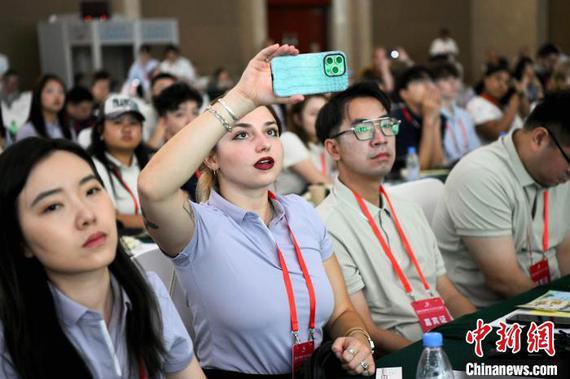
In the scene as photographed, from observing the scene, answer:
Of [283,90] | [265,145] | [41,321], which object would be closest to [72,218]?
[41,321]

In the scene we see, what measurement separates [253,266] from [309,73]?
2.17 feet

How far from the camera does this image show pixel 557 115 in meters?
2.74

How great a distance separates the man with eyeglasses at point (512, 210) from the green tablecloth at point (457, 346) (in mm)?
482

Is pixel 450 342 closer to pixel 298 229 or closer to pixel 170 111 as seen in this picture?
pixel 298 229

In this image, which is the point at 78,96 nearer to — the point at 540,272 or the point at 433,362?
the point at 540,272

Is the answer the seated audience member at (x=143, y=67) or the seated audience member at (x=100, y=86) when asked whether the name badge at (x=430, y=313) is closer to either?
the seated audience member at (x=100, y=86)

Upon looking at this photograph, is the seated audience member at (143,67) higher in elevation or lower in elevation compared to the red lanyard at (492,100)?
higher

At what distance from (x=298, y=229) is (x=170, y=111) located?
2674 millimetres

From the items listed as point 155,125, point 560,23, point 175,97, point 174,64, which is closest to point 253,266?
point 175,97

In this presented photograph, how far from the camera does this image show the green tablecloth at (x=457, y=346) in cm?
185

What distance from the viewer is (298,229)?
7.16 ft

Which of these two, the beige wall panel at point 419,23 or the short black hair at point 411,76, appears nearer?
the short black hair at point 411,76

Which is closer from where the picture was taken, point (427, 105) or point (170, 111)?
point (170, 111)

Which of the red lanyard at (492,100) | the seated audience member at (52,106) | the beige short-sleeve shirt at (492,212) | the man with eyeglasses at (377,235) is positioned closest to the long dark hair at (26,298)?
the man with eyeglasses at (377,235)
